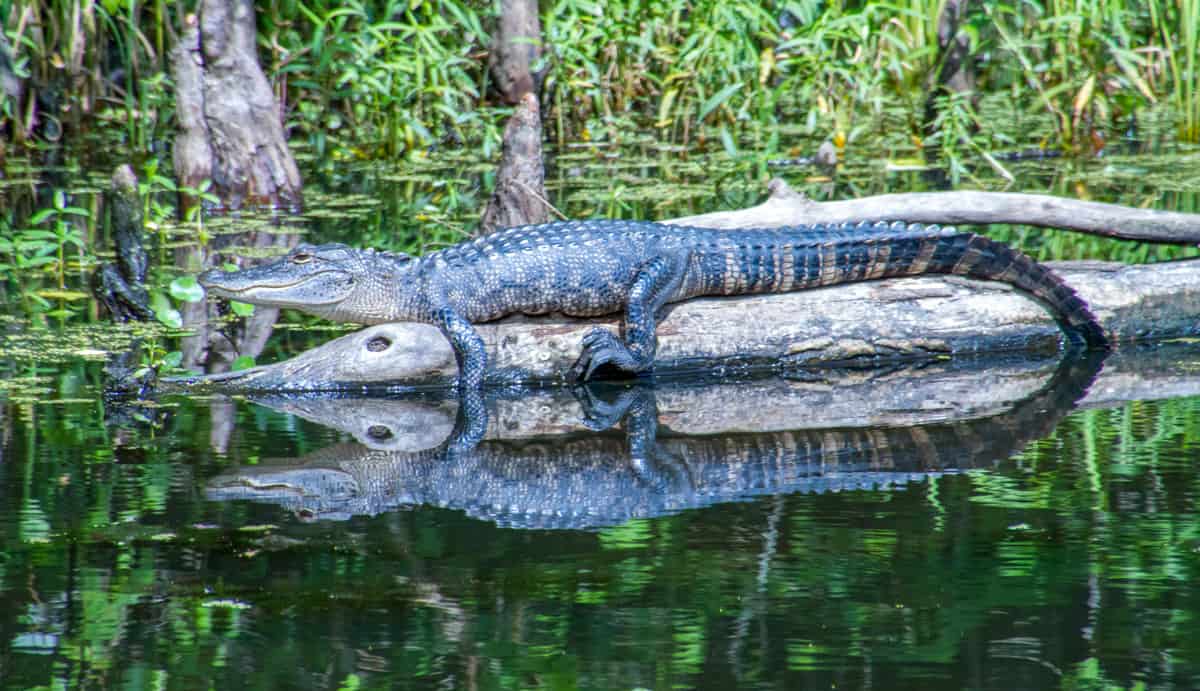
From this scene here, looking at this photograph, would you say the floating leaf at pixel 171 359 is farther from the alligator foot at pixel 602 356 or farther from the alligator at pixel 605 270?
the alligator foot at pixel 602 356

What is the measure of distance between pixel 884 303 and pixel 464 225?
3604 mm

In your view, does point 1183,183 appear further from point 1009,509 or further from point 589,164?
point 1009,509

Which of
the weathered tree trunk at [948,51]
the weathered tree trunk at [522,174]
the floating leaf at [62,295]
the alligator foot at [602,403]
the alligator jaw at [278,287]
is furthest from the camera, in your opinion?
the weathered tree trunk at [948,51]

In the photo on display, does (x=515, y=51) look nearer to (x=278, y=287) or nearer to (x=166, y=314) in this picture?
(x=166, y=314)

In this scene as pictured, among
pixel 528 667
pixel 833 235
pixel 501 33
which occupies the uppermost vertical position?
pixel 501 33

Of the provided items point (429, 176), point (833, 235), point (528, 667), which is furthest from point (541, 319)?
point (429, 176)

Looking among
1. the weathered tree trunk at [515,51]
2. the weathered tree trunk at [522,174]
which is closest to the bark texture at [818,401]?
the weathered tree trunk at [522,174]

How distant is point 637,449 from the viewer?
5.39 meters

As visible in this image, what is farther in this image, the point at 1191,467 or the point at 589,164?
the point at 589,164

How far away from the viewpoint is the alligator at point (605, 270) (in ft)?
21.5

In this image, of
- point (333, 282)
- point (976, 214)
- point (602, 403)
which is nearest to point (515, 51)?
point (976, 214)

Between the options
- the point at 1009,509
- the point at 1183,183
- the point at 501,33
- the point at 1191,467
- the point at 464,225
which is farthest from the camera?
the point at 501,33

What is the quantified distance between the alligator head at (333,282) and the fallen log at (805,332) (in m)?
0.26

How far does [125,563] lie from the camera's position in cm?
419
